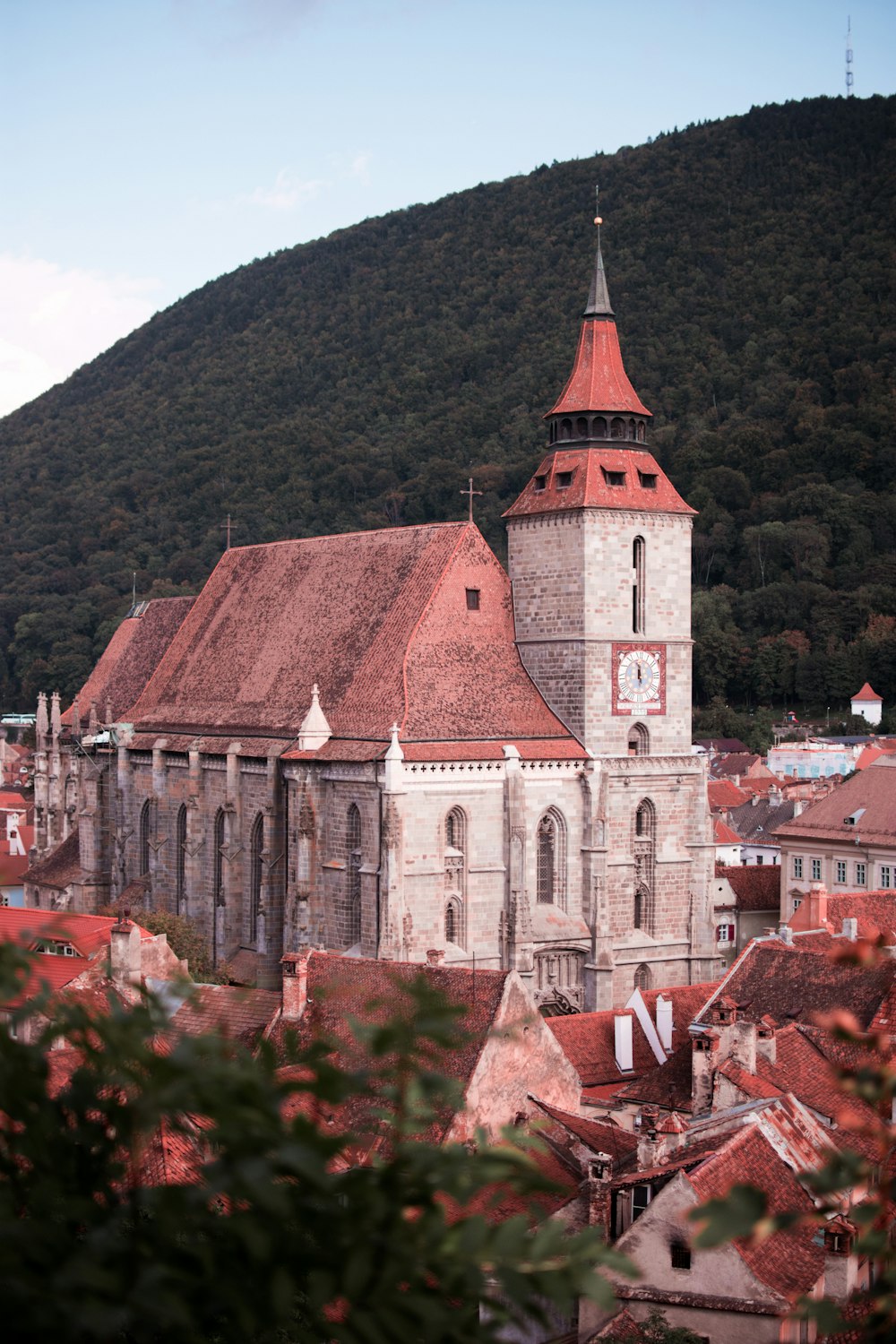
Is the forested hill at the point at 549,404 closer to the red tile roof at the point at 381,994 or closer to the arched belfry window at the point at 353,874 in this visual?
the arched belfry window at the point at 353,874

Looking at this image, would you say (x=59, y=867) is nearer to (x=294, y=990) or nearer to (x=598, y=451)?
(x=598, y=451)

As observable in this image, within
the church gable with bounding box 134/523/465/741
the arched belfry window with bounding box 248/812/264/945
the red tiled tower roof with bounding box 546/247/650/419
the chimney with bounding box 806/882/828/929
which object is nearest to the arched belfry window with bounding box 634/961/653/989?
the chimney with bounding box 806/882/828/929

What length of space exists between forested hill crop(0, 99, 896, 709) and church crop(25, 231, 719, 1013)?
62285 mm

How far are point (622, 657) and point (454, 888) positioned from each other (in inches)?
311

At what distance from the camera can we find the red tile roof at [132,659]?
6394 centimetres

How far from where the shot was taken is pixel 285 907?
49.0 meters

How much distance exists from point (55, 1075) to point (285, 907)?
24797 mm

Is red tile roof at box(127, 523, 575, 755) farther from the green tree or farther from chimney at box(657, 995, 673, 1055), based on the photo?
the green tree

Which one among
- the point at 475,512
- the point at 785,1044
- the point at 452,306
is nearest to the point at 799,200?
the point at 452,306

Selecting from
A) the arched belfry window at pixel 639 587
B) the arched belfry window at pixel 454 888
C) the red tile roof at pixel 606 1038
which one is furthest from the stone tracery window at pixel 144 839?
the red tile roof at pixel 606 1038

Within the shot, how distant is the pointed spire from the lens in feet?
157

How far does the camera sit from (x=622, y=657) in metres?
48.9

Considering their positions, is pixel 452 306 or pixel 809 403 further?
pixel 452 306

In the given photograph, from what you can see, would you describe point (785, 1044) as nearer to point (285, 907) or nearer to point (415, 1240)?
point (285, 907)
